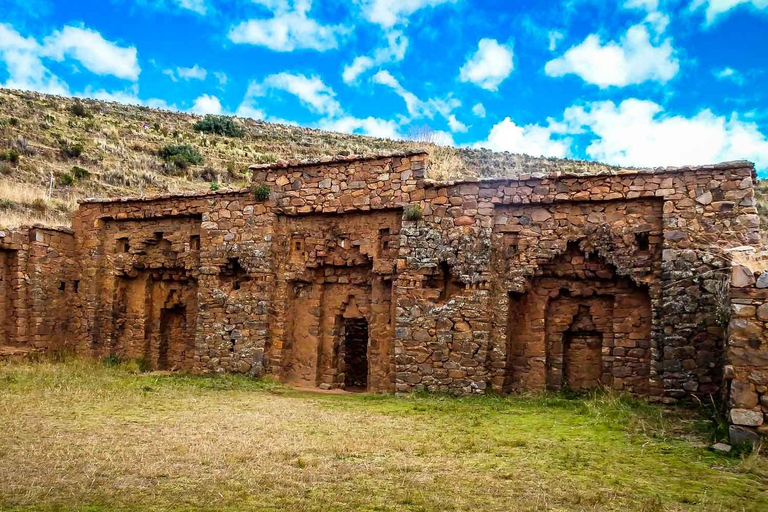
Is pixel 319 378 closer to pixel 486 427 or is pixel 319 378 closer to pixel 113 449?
pixel 486 427

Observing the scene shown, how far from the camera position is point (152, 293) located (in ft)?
58.6

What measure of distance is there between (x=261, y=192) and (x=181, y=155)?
841 inches

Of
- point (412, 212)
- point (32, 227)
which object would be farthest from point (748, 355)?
point (32, 227)

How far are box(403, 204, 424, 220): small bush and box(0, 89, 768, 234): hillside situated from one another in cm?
871

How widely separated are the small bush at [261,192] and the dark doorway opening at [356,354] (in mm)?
3744

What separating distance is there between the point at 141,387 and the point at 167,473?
7.37m

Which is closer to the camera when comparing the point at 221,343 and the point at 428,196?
the point at 428,196

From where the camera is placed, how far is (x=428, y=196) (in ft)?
46.4

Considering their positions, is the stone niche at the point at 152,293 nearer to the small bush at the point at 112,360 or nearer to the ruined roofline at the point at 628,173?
the small bush at the point at 112,360

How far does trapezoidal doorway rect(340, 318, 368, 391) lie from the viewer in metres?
15.7

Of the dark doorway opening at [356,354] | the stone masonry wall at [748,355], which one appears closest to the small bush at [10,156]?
the dark doorway opening at [356,354]

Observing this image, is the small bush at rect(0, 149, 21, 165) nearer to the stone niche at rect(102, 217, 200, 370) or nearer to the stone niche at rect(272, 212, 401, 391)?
the stone niche at rect(102, 217, 200, 370)

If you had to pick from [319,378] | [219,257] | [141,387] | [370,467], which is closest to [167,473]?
[370,467]

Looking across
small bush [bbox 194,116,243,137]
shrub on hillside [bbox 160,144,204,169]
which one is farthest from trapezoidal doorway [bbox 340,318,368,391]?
small bush [bbox 194,116,243,137]
